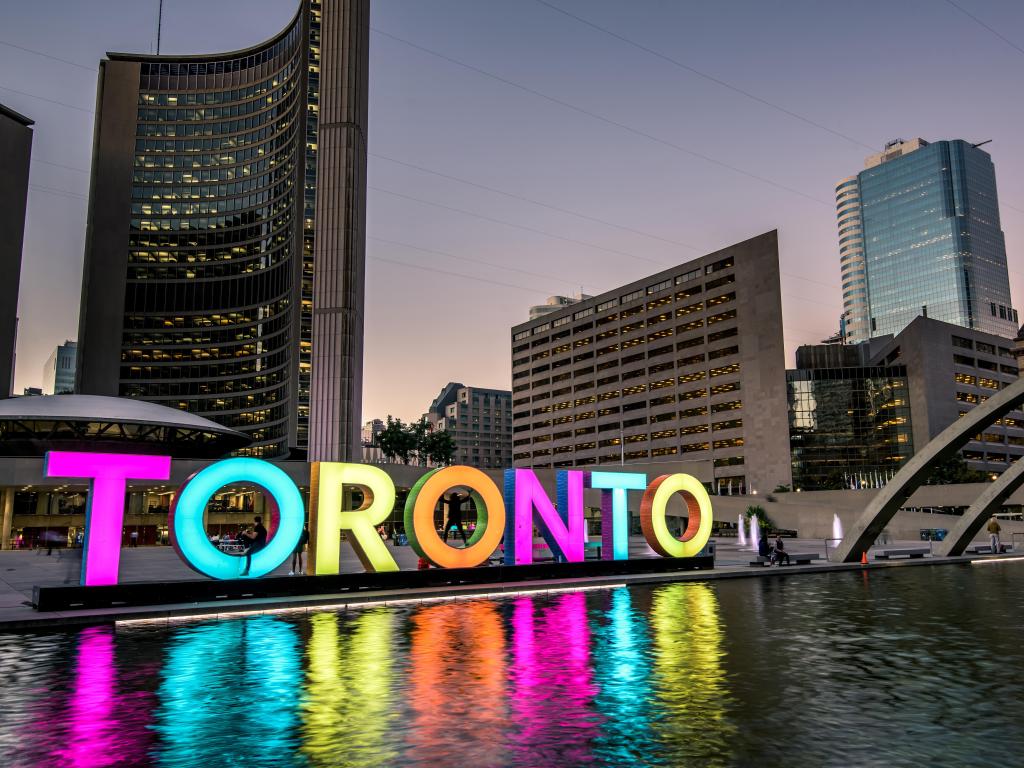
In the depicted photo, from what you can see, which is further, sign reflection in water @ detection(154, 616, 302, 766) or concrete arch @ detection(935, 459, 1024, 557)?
concrete arch @ detection(935, 459, 1024, 557)

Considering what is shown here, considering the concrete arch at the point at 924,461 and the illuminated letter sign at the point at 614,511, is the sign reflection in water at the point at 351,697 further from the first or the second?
the concrete arch at the point at 924,461

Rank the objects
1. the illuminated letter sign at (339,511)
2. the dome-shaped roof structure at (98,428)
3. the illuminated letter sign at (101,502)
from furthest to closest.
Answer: the dome-shaped roof structure at (98,428) → the illuminated letter sign at (339,511) → the illuminated letter sign at (101,502)

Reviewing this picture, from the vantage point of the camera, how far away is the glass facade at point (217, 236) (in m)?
149

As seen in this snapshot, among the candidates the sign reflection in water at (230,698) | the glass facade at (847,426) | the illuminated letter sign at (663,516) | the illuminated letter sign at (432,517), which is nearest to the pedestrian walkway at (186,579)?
the illuminated letter sign at (663,516)

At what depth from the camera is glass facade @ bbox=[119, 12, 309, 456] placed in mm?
149375

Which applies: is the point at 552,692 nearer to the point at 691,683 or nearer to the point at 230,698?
the point at 691,683

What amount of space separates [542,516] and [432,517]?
19.1ft

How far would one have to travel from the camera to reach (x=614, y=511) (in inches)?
1226

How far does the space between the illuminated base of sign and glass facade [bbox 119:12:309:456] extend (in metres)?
121

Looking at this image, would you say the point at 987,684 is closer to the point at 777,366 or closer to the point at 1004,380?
the point at 777,366

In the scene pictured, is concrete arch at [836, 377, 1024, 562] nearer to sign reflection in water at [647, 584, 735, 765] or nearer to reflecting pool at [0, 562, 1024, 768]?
reflecting pool at [0, 562, 1024, 768]

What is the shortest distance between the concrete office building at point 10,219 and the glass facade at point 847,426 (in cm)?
12346

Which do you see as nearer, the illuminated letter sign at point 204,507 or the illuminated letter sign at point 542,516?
the illuminated letter sign at point 204,507

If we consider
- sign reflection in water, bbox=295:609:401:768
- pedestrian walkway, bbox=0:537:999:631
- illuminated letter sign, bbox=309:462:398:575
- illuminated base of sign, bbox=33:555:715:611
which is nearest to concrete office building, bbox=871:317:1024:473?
pedestrian walkway, bbox=0:537:999:631
